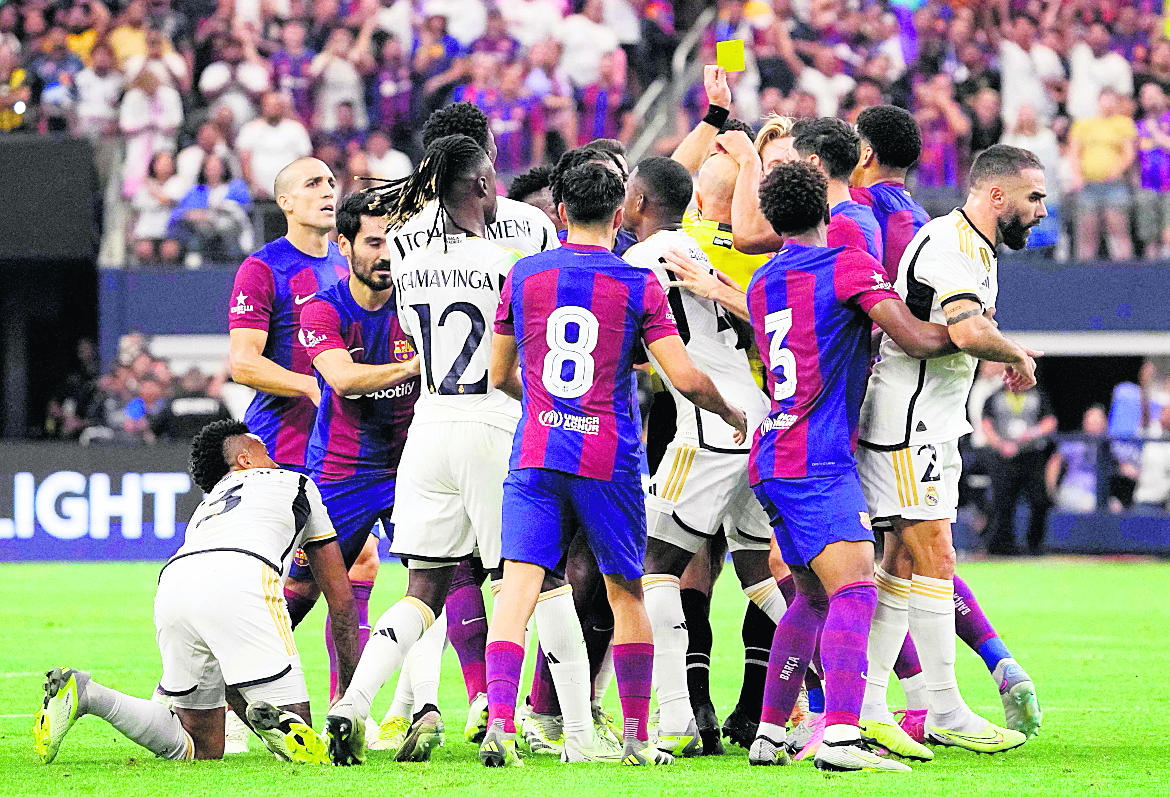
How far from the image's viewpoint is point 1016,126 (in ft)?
62.6

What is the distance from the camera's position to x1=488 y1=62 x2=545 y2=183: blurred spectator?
19.3 meters

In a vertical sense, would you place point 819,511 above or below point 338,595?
above

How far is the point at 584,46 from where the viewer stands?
2058cm

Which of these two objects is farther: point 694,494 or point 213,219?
point 213,219

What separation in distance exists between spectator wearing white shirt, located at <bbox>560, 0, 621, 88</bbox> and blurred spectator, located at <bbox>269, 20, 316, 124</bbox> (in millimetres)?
3205

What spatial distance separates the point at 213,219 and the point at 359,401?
12.4m

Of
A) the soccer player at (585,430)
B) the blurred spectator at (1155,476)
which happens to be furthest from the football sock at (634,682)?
the blurred spectator at (1155,476)

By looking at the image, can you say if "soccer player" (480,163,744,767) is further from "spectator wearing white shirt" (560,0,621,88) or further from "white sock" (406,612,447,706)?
"spectator wearing white shirt" (560,0,621,88)

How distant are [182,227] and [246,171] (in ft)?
3.29

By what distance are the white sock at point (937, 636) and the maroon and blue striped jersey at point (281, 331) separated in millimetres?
2970

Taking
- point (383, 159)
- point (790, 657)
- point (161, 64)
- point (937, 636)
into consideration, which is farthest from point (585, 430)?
point (161, 64)

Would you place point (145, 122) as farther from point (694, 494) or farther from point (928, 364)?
point (928, 364)

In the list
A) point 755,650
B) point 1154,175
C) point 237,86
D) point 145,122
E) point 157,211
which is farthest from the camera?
point 237,86

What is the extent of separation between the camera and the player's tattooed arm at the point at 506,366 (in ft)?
20.3
